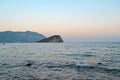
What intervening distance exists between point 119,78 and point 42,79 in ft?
35.9

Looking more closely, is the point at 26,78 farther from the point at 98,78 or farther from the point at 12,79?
the point at 98,78

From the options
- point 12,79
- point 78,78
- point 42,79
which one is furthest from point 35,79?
point 78,78

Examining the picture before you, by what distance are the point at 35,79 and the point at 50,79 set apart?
203 centimetres

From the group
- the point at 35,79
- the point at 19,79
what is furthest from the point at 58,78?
the point at 19,79

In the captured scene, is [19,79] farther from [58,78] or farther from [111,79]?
[111,79]

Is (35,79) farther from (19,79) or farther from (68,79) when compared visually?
(68,79)

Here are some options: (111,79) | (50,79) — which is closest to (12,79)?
(50,79)

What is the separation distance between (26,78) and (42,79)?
2408 millimetres

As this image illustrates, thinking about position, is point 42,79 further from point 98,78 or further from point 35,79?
point 98,78

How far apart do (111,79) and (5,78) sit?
48.3 feet

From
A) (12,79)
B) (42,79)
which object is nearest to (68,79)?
(42,79)

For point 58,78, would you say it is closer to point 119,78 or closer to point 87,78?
point 87,78

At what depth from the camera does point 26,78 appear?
90.0 feet

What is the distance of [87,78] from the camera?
91.6 ft
